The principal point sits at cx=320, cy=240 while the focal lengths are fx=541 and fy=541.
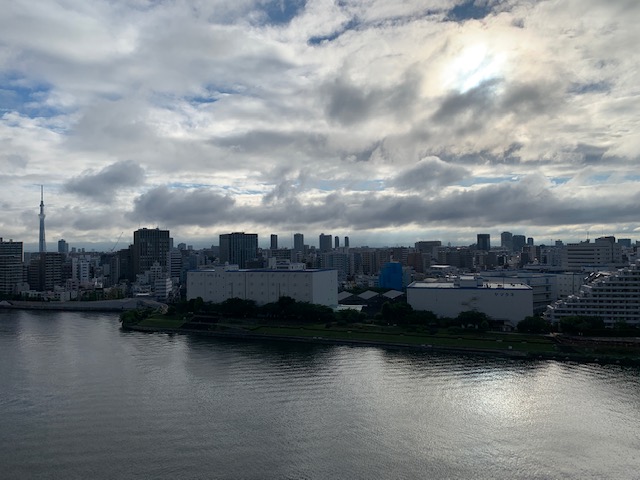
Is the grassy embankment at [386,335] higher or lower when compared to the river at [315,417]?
higher

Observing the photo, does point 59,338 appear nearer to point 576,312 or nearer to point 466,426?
point 466,426

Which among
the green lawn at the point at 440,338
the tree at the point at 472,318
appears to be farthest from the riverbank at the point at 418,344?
the tree at the point at 472,318

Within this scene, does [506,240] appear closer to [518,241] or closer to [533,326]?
[518,241]

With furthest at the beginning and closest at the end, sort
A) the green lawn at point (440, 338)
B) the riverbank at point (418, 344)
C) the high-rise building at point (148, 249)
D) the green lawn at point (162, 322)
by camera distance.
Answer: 1. the high-rise building at point (148, 249)
2. the green lawn at point (162, 322)
3. the green lawn at point (440, 338)
4. the riverbank at point (418, 344)

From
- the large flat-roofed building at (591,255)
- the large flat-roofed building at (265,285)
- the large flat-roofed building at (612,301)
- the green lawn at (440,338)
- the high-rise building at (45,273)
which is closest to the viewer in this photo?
the green lawn at (440,338)

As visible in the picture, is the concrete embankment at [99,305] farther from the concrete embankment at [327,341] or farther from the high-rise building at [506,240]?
the high-rise building at [506,240]

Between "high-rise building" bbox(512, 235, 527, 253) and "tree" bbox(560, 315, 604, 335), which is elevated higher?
"high-rise building" bbox(512, 235, 527, 253)

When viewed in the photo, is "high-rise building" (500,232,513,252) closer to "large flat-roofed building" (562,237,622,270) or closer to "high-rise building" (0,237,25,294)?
"large flat-roofed building" (562,237,622,270)

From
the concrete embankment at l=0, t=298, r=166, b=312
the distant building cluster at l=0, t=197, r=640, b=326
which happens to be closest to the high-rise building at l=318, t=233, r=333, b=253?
the distant building cluster at l=0, t=197, r=640, b=326
